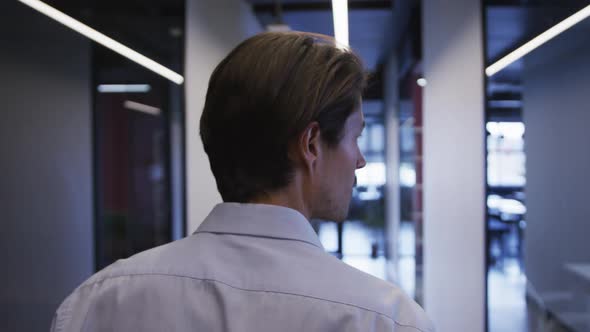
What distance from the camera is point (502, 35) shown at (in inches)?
116

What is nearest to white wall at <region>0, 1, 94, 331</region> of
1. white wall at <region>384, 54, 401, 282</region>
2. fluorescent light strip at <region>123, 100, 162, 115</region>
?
fluorescent light strip at <region>123, 100, 162, 115</region>

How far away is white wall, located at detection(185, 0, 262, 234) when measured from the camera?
3133 mm

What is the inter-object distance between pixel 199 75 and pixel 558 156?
2646mm

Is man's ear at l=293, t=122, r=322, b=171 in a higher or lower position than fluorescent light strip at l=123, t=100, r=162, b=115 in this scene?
lower

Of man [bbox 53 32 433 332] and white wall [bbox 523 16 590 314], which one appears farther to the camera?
white wall [bbox 523 16 590 314]

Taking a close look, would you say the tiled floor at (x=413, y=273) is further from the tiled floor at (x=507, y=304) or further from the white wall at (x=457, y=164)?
the white wall at (x=457, y=164)

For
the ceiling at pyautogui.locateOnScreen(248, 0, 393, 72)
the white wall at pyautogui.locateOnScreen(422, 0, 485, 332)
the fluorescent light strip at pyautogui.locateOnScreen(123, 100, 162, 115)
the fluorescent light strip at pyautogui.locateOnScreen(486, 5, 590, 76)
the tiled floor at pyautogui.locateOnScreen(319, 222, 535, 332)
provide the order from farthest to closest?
the fluorescent light strip at pyautogui.locateOnScreen(123, 100, 162, 115)
the ceiling at pyautogui.locateOnScreen(248, 0, 393, 72)
the tiled floor at pyautogui.locateOnScreen(319, 222, 535, 332)
the white wall at pyautogui.locateOnScreen(422, 0, 485, 332)
the fluorescent light strip at pyautogui.locateOnScreen(486, 5, 590, 76)

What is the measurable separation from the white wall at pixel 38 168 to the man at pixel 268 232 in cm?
215

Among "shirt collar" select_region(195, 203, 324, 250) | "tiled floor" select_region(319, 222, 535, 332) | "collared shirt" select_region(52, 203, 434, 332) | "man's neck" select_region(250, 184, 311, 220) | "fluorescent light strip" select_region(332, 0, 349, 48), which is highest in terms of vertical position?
"fluorescent light strip" select_region(332, 0, 349, 48)

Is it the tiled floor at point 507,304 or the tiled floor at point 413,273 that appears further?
the tiled floor at point 413,273

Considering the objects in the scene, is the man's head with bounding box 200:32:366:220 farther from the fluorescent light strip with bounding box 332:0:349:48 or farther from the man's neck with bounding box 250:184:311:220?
the fluorescent light strip with bounding box 332:0:349:48

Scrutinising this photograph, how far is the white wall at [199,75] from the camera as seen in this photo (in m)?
3.13

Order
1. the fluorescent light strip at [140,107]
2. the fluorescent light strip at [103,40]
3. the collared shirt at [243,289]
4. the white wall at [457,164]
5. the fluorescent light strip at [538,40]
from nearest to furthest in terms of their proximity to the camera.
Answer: the collared shirt at [243,289]
the fluorescent light strip at [538,40]
the fluorescent light strip at [103,40]
the white wall at [457,164]
the fluorescent light strip at [140,107]

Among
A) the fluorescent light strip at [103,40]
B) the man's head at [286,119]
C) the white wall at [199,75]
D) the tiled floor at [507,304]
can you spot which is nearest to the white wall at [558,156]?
the tiled floor at [507,304]
